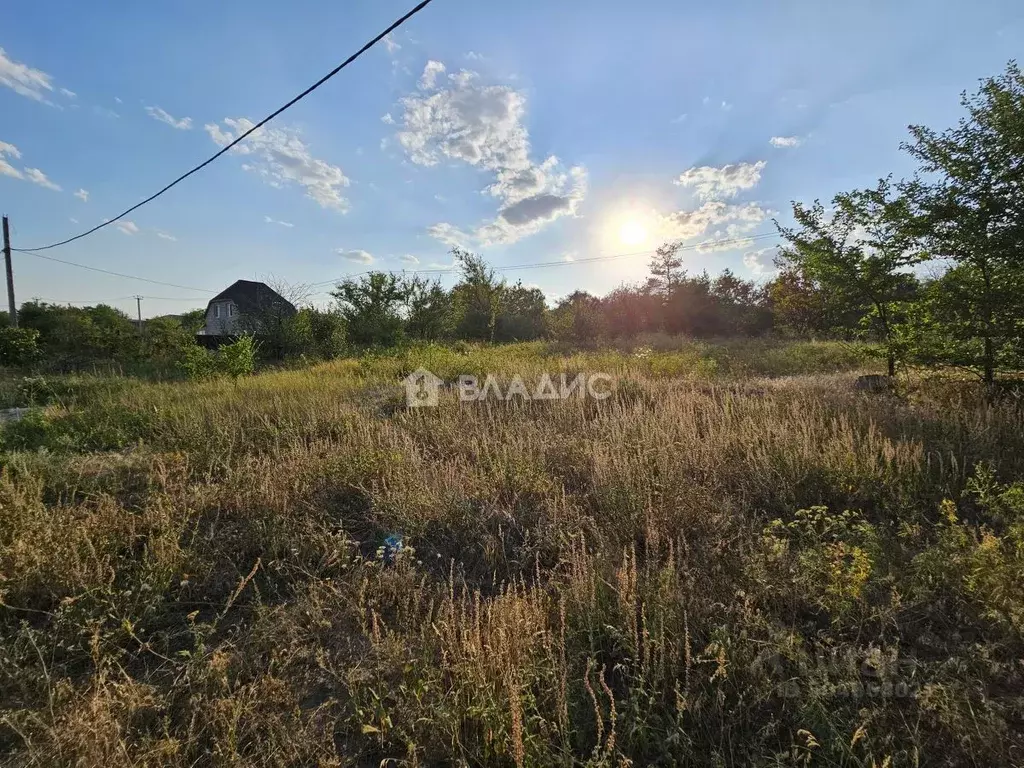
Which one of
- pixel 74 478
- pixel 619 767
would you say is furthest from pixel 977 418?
pixel 74 478

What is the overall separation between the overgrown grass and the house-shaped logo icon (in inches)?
83.3

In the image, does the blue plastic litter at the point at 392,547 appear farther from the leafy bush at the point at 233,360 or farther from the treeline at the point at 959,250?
the leafy bush at the point at 233,360

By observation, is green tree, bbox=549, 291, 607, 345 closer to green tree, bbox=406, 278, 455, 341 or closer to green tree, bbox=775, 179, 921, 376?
green tree, bbox=406, 278, 455, 341

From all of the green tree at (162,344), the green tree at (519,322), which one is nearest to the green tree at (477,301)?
the green tree at (519,322)

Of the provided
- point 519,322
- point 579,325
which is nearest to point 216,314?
point 519,322

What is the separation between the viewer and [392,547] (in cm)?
276

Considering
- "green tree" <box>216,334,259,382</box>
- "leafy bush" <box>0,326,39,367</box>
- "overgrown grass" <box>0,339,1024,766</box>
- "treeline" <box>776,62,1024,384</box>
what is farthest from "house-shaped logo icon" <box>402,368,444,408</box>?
"leafy bush" <box>0,326,39,367</box>

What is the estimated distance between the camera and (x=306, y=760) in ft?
4.94

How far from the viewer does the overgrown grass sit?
151 centimetres

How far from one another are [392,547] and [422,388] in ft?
17.4

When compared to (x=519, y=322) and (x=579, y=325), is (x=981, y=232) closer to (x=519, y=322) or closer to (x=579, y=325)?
(x=579, y=325)

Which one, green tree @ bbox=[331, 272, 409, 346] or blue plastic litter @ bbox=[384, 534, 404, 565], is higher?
green tree @ bbox=[331, 272, 409, 346]

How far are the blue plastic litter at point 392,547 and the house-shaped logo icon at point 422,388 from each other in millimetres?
3631

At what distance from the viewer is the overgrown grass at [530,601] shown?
4.96ft
